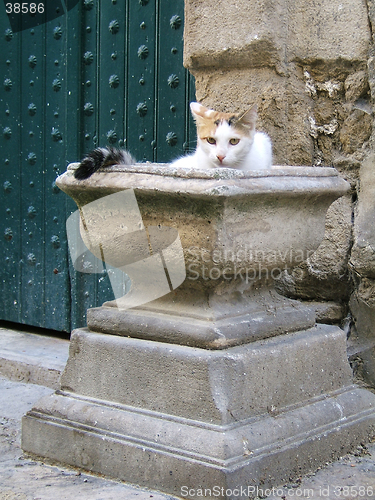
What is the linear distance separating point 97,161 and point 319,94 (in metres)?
1.01

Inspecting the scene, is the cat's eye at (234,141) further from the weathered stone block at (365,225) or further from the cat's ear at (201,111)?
the weathered stone block at (365,225)

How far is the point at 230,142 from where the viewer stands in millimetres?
2160

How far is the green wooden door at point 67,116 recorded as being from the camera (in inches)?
113

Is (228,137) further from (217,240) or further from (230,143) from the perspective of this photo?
(217,240)

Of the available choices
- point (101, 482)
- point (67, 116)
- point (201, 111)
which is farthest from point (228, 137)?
point (67, 116)

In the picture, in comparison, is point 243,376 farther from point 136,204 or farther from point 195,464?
point 136,204

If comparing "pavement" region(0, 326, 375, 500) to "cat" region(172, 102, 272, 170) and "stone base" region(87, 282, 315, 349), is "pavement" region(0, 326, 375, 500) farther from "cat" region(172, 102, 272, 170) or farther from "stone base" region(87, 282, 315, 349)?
"cat" region(172, 102, 272, 170)

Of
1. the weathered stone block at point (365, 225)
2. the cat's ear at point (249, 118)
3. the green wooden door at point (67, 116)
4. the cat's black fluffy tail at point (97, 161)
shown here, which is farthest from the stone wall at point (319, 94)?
the cat's black fluffy tail at point (97, 161)

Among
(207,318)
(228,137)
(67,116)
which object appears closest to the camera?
(207,318)

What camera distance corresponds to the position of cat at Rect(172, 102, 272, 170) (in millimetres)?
2145

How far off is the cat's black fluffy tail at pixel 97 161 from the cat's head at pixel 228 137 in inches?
12.9

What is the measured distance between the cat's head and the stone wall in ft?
0.84

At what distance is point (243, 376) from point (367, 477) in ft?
1.67

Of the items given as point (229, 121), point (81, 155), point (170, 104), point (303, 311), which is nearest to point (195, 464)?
point (303, 311)
